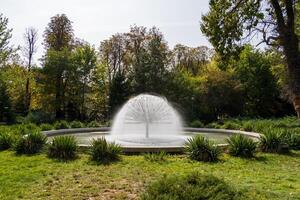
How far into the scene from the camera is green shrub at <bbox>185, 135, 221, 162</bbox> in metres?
11.0

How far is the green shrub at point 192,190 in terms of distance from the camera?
5.85 meters

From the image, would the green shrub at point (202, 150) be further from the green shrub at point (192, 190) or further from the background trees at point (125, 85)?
the background trees at point (125, 85)

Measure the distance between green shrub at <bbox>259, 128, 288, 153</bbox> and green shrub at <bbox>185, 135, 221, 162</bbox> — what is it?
251cm

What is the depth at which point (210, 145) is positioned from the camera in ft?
37.2

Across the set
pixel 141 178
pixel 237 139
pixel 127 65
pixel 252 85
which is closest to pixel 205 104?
pixel 252 85

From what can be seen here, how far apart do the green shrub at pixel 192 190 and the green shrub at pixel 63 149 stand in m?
5.53

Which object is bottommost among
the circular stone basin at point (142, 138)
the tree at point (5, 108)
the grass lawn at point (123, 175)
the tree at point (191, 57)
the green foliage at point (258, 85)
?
the grass lawn at point (123, 175)

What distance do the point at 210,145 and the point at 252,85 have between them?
29415mm

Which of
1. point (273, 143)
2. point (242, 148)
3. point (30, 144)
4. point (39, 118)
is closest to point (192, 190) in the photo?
point (242, 148)

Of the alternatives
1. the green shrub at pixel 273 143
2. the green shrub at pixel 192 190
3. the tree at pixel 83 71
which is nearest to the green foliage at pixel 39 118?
the tree at pixel 83 71

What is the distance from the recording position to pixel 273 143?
12844 mm

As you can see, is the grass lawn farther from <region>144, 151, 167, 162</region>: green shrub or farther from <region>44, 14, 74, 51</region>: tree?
<region>44, 14, 74, 51</region>: tree

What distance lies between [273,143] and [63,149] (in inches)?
284

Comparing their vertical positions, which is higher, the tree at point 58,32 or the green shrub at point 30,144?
the tree at point 58,32
